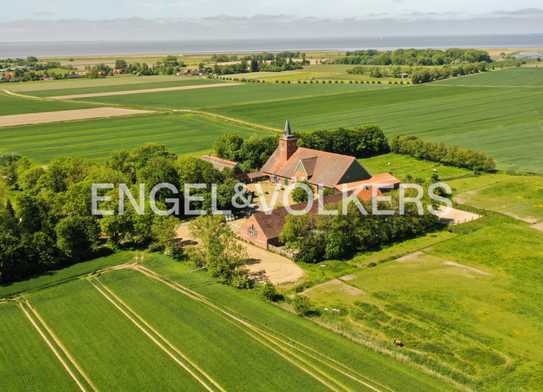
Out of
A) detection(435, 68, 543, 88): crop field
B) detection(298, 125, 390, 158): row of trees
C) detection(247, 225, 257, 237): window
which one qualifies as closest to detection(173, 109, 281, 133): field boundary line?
detection(298, 125, 390, 158): row of trees

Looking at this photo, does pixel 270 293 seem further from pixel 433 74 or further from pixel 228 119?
pixel 433 74

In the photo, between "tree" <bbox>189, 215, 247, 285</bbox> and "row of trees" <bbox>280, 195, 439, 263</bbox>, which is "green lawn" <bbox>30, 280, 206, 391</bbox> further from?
"row of trees" <bbox>280, 195, 439, 263</bbox>

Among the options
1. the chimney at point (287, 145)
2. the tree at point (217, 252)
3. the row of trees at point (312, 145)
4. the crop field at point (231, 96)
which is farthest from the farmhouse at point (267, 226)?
the crop field at point (231, 96)

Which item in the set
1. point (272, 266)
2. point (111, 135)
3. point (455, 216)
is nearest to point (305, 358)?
point (272, 266)

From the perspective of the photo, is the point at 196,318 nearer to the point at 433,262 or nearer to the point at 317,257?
the point at 317,257

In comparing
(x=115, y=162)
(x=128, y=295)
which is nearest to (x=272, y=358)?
(x=128, y=295)
